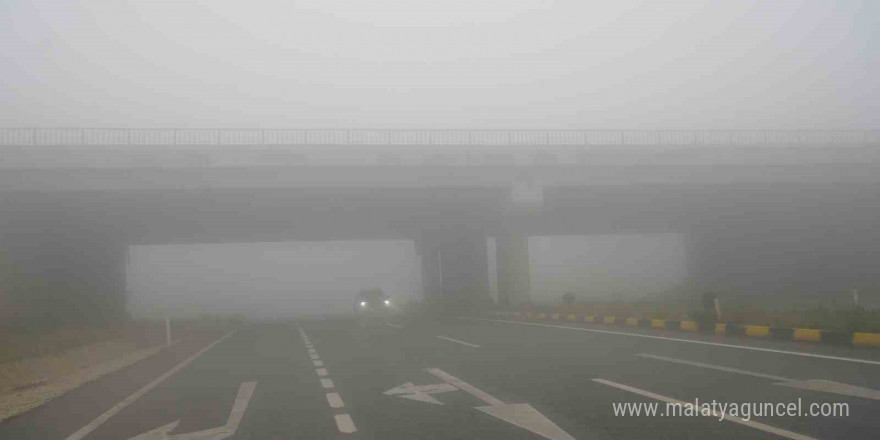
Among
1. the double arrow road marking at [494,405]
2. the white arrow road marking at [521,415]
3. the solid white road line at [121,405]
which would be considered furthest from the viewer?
the solid white road line at [121,405]

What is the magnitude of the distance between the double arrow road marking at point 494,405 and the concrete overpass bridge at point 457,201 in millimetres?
24164

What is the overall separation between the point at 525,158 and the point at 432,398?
91.0 ft

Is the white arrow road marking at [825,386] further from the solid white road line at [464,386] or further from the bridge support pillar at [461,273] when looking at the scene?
the bridge support pillar at [461,273]

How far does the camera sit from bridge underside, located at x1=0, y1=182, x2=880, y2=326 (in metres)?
36.0

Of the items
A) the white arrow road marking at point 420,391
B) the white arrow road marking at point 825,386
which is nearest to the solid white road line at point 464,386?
the white arrow road marking at point 420,391

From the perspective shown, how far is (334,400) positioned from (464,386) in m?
1.75

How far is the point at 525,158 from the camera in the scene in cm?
3584

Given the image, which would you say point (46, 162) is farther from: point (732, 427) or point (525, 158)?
point (732, 427)

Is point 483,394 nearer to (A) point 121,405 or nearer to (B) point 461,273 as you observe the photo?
(A) point 121,405

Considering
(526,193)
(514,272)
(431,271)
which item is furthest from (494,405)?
(431,271)

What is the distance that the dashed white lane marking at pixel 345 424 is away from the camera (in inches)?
280

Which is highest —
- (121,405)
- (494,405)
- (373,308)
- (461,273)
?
(461,273)

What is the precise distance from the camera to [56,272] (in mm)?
40000

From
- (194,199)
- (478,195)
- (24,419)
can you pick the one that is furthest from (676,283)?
(24,419)
